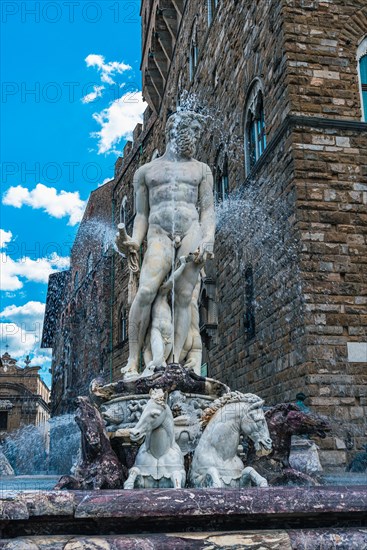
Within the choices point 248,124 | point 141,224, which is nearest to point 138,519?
point 141,224

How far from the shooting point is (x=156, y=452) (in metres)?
4.59

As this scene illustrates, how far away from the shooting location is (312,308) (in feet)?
32.5

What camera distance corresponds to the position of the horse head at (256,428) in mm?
4637

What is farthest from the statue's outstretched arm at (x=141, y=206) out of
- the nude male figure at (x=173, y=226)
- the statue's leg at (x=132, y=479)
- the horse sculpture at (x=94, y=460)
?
the statue's leg at (x=132, y=479)

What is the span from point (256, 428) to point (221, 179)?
1235 cm

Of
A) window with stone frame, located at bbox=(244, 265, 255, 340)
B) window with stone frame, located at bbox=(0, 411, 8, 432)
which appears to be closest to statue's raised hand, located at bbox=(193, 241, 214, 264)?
window with stone frame, located at bbox=(244, 265, 255, 340)

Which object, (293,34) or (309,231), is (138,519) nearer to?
(309,231)

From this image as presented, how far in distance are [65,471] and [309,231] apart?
17.1 feet

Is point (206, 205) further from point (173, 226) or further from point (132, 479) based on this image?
point (132, 479)

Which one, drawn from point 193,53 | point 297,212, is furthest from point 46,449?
point 193,53

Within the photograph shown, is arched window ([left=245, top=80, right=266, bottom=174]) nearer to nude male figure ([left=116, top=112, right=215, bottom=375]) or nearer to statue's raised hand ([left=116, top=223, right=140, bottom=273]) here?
nude male figure ([left=116, top=112, right=215, bottom=375])

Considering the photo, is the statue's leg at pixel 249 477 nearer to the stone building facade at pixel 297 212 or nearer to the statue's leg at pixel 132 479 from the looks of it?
the statue's leg at pixel 132 479

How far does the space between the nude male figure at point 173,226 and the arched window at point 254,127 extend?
6.36m

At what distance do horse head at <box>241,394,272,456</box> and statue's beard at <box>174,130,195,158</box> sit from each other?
300 cm
